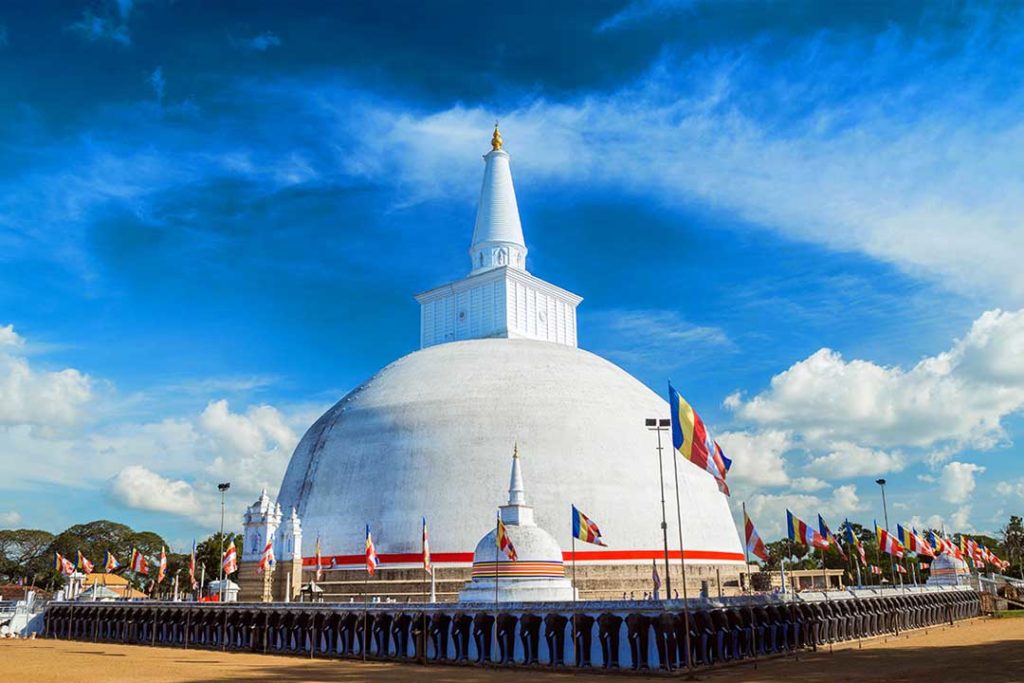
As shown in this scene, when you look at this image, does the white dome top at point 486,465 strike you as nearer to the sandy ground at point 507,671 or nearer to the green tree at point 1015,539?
the sandy ground at point 507,671

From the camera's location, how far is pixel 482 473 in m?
40.9

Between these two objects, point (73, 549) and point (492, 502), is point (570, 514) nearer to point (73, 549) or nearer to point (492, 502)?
point (492, 502)

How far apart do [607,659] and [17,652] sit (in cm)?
2687

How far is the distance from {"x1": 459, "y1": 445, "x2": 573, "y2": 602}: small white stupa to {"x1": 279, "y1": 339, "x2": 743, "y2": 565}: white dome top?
128 inches

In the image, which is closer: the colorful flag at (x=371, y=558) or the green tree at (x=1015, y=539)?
the colorful flag at (x=371, y=558)

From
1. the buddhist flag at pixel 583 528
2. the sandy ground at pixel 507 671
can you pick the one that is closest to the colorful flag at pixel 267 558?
the sandy ground at pixel 507 671

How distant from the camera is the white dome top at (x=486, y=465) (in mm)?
40062

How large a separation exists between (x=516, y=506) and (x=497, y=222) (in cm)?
2599

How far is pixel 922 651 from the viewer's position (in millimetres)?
30828

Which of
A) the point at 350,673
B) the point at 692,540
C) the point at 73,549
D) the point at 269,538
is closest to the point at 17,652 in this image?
the point at 269,538

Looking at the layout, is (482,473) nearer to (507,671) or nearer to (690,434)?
(507,671)

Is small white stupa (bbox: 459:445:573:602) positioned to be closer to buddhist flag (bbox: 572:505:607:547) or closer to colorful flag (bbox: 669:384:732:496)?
buddhist flag (bbox: 572:505:607:547)

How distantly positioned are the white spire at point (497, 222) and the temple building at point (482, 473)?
8228 mm

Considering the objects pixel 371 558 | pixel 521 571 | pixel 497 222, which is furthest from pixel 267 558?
Result: pixel 497 222
